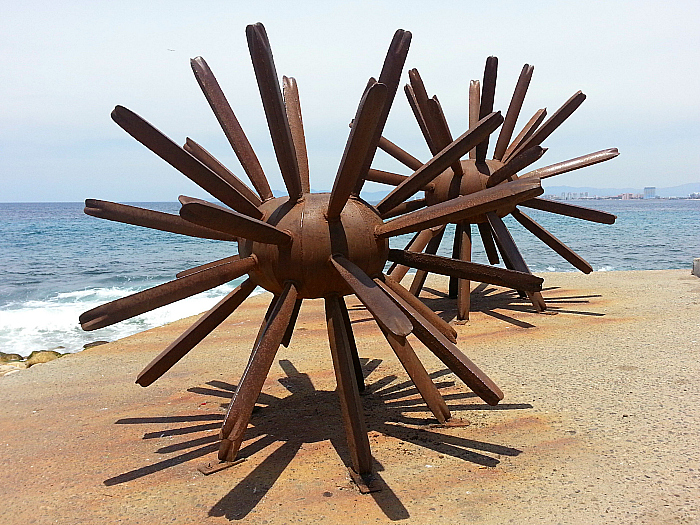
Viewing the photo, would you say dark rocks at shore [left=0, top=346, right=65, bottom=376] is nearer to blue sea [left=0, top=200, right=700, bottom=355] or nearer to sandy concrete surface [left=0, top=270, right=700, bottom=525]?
blue sea [left=0, top=200, right=700, bottom=355]

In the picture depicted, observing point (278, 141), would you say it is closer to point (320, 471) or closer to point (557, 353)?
point (320, 471)

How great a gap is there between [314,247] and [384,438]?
5.53ft

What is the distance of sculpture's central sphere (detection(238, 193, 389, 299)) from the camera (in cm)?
421

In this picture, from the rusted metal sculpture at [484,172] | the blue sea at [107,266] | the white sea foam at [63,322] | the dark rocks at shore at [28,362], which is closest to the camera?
the rusted metal sculpture at [484,172]

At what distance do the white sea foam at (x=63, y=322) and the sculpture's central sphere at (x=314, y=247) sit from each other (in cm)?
1032

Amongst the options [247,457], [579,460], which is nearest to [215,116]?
[247,457]

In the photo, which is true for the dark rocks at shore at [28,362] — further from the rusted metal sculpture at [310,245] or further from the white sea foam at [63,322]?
the rusted metal sculpture at [310,245]

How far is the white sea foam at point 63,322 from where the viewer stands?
1416cm

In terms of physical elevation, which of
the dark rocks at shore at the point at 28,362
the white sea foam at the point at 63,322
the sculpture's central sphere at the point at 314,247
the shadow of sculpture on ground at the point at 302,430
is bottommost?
the white sea foam at the point at 63,322

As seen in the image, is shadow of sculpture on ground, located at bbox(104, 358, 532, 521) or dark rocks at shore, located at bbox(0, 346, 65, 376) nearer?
shadow of sculpture on ground, located at bbox(104, 358, 532, 521)

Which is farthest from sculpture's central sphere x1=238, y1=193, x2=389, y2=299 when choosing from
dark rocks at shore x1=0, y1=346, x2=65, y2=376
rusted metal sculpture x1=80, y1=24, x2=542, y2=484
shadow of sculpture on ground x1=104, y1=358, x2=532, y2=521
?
dark rocks at shore x1=0, y1=346, x2=65, y2=376

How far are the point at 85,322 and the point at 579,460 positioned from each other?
3.49 meters

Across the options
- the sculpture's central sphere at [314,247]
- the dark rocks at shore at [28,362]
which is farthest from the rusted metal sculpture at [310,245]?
the dark rocks at shore at [28,362]

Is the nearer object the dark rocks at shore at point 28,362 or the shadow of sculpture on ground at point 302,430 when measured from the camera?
the shadow of sculpture on ground at point 302,430
